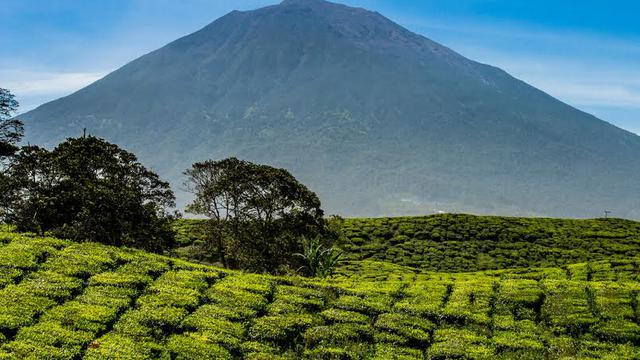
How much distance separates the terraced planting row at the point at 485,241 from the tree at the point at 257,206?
1624 centimetres

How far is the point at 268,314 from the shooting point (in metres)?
24.6

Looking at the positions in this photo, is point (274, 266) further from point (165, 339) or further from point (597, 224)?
point (597, 224)

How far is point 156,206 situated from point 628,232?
5640 cm

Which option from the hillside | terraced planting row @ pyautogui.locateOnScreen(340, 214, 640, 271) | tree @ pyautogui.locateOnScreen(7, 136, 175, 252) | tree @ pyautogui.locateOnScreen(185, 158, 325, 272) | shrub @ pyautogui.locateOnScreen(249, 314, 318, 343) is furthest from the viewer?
terraced planting row @ pyautogui.locateOnScreen(340, 214, 640, 271)

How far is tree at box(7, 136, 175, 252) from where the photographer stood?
35.6m

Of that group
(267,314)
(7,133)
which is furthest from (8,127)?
(267,314)

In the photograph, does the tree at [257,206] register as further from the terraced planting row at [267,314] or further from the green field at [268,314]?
the terraced planting row at [267,314]

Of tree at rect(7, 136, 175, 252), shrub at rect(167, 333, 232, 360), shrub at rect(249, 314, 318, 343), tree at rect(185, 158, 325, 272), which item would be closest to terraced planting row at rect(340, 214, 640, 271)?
tree at rect(185, 158, 325, 272)

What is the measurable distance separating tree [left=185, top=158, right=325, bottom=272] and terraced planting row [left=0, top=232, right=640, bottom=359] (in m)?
14.7

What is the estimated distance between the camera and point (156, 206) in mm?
42844

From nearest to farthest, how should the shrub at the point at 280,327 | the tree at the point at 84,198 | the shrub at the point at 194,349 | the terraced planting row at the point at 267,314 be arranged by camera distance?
the shrub at the point at 194,349 → the terraced planting row at the point at 267,314 → the shrub at the point at 280,327 → the tree at the point at 84,198

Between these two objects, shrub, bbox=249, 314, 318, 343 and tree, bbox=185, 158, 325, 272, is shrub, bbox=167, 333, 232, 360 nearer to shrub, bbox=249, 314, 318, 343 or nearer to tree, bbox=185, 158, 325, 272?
shrub, bbox=249, 314, 318, 343

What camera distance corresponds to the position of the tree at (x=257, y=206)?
A: 145ft

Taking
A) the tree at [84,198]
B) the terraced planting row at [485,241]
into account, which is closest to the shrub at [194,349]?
the tree at [84,198]
